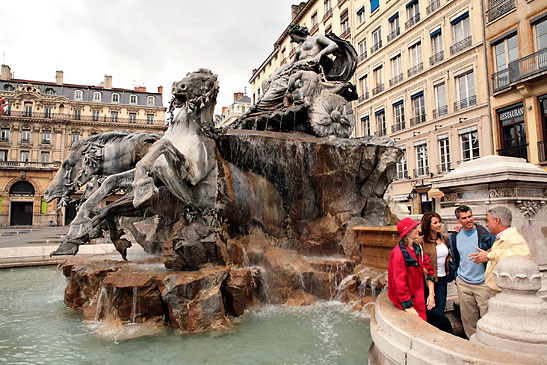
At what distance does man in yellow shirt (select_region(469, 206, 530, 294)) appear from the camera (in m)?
2.91

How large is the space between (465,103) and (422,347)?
Answer: 24.3m

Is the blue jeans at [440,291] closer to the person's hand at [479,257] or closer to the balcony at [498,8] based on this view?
the person's hand at [479,257]

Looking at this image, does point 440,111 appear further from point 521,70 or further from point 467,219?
point 467,219

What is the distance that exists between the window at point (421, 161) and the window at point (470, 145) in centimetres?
302

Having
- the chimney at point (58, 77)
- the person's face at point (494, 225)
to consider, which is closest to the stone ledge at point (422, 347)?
the person's face at point (494, 225)

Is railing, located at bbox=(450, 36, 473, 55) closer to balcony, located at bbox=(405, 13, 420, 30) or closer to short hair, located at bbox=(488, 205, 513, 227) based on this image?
balcony, located at bbox=(405, 13, 420, 30)

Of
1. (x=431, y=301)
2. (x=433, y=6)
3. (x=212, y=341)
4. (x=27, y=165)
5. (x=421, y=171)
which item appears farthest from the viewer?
(x=27, y=165)

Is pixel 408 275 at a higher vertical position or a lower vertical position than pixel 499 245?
lower

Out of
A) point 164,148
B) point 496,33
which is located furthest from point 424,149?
point 164,148

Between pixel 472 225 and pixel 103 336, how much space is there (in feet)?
15.0

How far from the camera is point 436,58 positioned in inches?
993

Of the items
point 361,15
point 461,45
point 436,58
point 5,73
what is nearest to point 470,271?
point 461,45

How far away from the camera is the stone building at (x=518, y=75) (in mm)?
18375

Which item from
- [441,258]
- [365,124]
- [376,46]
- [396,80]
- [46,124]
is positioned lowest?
[441,258]
